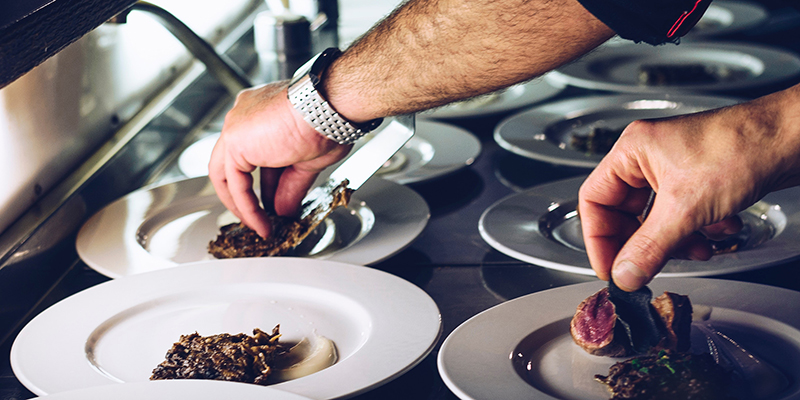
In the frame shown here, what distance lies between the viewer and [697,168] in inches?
30.9

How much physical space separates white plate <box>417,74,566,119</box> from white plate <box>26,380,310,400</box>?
1048mm

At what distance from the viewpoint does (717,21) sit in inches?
106

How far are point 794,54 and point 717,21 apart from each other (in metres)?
0.67

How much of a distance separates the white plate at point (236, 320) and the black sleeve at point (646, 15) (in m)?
0.41

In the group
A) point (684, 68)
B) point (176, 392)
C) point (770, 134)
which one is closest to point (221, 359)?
point (176, 392)

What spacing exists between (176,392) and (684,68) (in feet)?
5.85

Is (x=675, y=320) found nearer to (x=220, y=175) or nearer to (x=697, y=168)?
(x=697, y=168)

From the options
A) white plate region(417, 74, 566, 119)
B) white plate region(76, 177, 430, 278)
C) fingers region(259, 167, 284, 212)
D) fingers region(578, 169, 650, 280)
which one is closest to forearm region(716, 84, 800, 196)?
fingers region(578, 169, 650, 280)

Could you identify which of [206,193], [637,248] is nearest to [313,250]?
[206,193]

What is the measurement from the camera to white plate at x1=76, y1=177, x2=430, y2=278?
1.09 meters

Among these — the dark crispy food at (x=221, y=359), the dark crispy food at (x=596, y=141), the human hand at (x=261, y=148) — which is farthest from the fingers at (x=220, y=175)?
the dark crispy food at (x=596, y=141)

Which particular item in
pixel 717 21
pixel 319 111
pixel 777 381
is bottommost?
pixel 717 21

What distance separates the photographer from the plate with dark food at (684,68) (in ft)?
6.22

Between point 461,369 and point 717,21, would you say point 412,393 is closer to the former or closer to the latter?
point 461,369
